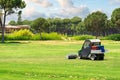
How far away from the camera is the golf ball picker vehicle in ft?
108

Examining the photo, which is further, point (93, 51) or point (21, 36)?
point (21, 36)

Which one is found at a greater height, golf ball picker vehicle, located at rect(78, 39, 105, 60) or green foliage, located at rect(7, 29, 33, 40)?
golf ball picker vehicle, located at rect(78, 39, 105, 60)

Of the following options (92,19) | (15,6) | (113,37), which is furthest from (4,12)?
(92,19)

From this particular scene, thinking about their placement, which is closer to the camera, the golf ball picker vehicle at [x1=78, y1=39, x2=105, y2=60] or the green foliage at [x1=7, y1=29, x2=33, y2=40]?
the golf ball picker vehicle at [x1=78, y1=39, x2=105, y2=60]

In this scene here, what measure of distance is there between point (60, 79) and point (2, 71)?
441 cm

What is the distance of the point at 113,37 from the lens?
106 metres

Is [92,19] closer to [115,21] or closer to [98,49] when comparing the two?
[115,21]

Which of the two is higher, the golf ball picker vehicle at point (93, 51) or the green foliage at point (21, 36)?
the golf ball picker vehicle at point (93, 51)

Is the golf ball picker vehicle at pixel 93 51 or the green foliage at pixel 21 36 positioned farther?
the green foliage at pixel 21 36

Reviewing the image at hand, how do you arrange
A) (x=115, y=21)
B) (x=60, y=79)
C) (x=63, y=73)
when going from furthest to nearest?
(x=115, y=21), (x=63, y=73), (x=60, y=79)

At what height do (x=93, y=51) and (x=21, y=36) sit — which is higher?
(x=93, y=51)

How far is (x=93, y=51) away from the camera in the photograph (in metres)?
33.3

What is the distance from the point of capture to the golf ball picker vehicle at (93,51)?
32.9 meters

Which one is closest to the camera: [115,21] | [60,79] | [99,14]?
[60,79]
